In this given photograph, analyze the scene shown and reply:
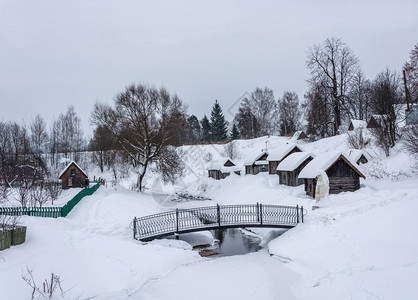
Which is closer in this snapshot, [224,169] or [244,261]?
[244,261]

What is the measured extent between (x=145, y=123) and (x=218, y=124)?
4979 centimetres

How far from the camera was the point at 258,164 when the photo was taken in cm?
4422

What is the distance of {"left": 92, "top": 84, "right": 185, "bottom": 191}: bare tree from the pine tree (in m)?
46.8

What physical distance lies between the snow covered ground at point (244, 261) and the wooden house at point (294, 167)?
870 cm

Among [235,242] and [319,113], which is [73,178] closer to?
[235,242]

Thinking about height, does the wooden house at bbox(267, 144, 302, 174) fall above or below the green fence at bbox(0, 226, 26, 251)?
above

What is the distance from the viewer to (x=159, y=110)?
36.2 meters

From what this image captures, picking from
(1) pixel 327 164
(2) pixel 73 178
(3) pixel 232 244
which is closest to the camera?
(3) pixel 232 244

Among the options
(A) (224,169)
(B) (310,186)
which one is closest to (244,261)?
(B) (310,186)

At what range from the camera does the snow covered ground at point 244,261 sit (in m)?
11.2

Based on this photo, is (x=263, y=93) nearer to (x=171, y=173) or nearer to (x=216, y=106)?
A: (x=216, y=106)

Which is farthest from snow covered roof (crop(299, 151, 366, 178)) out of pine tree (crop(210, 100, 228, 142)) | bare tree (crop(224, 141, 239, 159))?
pine tree (crop(210, 100, 228, 142))

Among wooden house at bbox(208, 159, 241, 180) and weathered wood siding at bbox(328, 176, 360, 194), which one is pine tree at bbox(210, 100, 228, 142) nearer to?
wooden house at bbox(208, 159, 241, 180)

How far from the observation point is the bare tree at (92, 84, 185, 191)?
35.4 metres
